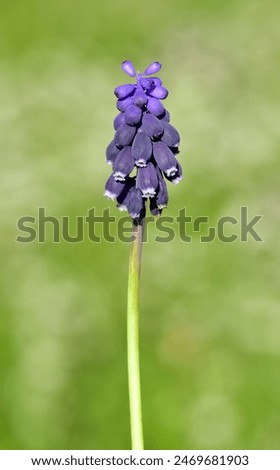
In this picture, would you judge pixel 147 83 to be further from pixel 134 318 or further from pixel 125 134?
pixel 134 318

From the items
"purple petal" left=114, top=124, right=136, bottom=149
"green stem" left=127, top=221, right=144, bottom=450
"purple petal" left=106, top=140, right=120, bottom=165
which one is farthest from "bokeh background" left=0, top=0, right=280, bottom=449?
"purple petal" left=114, top=124, right=136, bottom=149

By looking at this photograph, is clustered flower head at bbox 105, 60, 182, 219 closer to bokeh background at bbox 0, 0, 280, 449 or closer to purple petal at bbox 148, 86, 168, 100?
purple petal at bbox 148, 86, 168, 100

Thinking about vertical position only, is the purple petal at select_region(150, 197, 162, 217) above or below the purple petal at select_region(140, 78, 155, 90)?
below

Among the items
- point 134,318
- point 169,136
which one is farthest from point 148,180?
point 134,318

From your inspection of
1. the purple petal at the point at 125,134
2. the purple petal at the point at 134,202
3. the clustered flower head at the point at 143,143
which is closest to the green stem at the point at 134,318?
the purple petal at the point at 134,202

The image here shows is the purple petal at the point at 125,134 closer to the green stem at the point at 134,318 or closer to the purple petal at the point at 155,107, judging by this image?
the purple petal at the point at 155,107

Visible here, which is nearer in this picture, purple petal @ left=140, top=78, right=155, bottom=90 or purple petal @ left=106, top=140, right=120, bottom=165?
purple petal @ left=140, top=78, right=155, bottom=90
